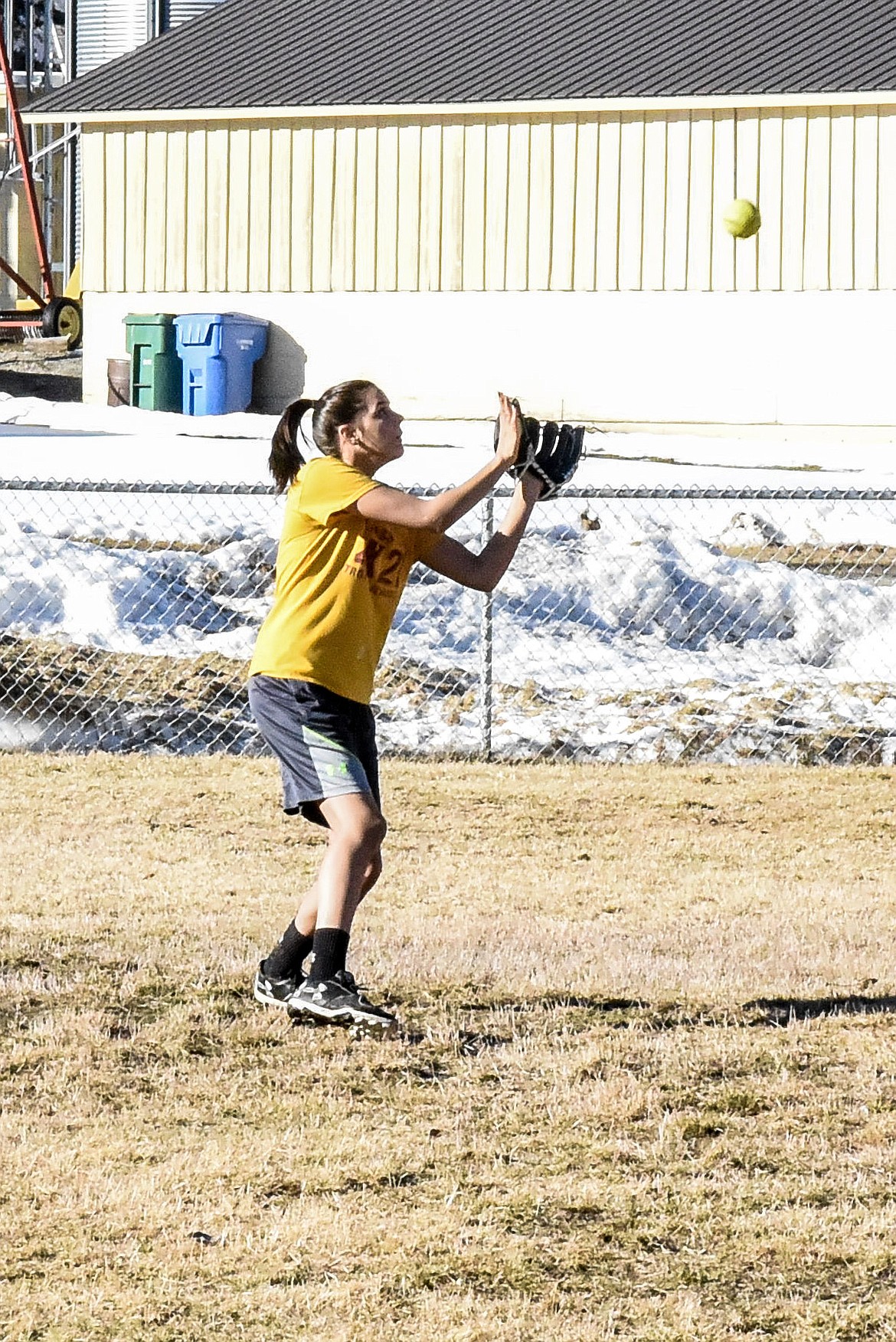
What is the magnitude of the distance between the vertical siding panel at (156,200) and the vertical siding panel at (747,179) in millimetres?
6907

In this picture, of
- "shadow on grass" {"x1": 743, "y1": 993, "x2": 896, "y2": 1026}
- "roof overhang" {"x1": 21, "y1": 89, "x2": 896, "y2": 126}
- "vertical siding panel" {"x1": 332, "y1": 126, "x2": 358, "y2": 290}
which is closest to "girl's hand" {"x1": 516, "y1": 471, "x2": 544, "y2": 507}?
"shadow on grass" {"x1": 743, "y1": 993, "x2": 896, "y2": 1026}

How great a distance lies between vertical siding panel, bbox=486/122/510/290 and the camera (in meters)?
21.9

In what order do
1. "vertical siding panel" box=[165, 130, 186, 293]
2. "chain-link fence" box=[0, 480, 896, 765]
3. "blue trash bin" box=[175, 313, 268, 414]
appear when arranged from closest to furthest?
"chain-link fence" box=[0, 480, 896, 765] < "blue trash bin" box=[175, 313, 268, 414] < "vertical siding panel" box=[165, 130, 186, 293]

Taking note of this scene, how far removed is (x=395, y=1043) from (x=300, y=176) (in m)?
19.2

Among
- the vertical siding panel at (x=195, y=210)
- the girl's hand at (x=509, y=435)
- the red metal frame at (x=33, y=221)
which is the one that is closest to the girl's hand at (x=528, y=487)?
the girl's hand at (x=509, y=435)

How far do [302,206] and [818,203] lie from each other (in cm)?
604

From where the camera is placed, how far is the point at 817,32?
72.6 feet

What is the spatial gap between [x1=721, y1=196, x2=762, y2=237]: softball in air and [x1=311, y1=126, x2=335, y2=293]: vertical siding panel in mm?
4851

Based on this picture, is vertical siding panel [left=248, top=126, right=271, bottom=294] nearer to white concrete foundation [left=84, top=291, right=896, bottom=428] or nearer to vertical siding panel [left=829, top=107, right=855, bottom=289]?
white concrete foundation [left=84, top=291, right=896, bottom=428]

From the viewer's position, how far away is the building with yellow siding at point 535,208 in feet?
68.6

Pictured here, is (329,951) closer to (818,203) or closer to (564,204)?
(818,203)

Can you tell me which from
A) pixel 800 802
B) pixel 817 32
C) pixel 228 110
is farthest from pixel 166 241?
pixel 800 802

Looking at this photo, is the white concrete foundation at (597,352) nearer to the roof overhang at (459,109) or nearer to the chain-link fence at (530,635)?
the roof overhang at (459,109)

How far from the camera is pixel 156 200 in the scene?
2305cm
